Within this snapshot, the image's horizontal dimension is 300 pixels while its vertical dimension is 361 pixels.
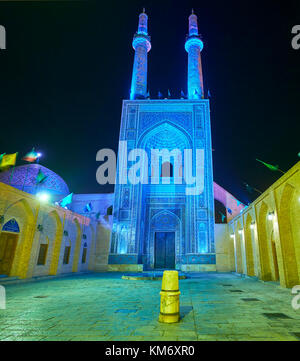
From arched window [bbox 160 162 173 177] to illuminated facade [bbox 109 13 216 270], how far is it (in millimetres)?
202

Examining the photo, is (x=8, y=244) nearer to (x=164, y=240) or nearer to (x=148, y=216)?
(x=148, y=216)

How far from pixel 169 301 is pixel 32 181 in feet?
58.4

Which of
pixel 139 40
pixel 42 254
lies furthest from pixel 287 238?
pixel 139 40

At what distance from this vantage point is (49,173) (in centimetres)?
2014

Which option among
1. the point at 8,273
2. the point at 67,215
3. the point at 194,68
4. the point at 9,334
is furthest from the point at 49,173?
the point at 9,334

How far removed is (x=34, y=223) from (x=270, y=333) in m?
10.6

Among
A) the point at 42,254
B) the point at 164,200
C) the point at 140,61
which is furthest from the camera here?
the point at 140,61

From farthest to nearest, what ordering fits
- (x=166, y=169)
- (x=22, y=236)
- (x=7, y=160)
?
(x=166, y=169) → (x=7, y=160) → (x=22, y=236)

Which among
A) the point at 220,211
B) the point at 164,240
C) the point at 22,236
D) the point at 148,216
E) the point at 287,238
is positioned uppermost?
the point at 220,211

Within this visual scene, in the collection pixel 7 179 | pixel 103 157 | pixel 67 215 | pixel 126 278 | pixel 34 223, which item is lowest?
pixel 126 278

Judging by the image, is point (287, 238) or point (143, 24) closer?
point (287, 238)

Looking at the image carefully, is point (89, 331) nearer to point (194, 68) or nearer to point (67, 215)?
point (67, 215)

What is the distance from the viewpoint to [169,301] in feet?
12.8

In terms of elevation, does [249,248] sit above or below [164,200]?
below
